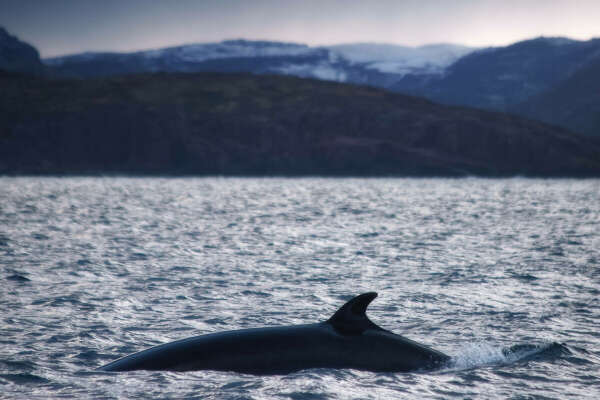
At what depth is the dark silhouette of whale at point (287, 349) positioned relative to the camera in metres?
10.3

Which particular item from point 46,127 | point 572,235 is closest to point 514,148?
point 46,127

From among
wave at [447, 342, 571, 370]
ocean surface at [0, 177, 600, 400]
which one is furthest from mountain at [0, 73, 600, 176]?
wave at [447, 342, 571, 370]

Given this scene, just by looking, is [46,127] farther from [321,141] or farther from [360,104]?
[360,104]

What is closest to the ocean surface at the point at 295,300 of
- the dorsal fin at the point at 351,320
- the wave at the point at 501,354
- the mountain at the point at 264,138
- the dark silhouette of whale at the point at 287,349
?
the wave at the point at 501,354

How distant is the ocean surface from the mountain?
111 meters

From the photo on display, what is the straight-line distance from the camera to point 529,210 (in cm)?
6059

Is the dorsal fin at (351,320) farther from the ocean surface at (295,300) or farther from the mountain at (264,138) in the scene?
the mountain at (264,138)

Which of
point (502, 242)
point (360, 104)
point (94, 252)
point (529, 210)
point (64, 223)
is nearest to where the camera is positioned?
point (94, 252)

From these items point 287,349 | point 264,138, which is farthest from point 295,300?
point 264,138

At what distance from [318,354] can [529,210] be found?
53.8m

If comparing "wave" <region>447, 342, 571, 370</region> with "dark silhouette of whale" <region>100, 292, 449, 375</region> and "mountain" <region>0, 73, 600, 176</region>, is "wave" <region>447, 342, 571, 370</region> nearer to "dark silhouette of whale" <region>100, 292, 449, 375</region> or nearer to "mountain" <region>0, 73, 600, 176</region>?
"dark silhouette of whale" <region>100, 292, 449, 375</region>

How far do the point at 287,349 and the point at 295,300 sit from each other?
7500 mm

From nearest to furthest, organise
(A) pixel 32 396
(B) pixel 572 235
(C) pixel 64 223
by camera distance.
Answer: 1. (A) pixel 32 396
2. (B) pixel 572 235
3. (C) pixel 64 223

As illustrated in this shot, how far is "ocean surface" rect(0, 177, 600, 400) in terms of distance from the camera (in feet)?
34.3
